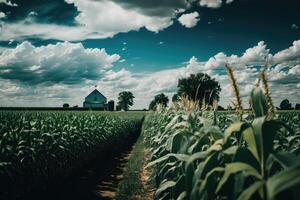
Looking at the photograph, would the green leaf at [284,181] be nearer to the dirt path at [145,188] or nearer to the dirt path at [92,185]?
the dirt path at [92,185]

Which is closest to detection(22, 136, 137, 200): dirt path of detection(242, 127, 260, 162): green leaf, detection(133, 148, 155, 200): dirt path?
detection(133, 148, 155, 200): dirt path

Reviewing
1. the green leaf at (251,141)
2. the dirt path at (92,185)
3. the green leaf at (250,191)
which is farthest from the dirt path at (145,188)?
the green leaf at (250,191)

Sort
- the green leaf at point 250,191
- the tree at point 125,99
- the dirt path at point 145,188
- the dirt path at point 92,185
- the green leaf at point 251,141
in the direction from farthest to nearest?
1. the tree at point 125,99
2. the dirt path at point 92,185
3. the dirt path at point 145,188
4. the green leaf at point 251,141
5. the green leaf at point 250,191

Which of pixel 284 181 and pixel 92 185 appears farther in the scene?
pixel 92 185

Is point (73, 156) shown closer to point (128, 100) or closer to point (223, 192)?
point (223, 192)

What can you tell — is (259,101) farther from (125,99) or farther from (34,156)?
(125,99)

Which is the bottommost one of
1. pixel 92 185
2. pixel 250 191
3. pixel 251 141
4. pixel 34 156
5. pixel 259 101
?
pixel 92 185

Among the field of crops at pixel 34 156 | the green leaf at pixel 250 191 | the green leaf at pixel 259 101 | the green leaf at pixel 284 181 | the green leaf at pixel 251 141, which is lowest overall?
the field of crops at pixel 34 156

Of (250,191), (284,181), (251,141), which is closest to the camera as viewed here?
(284,181)

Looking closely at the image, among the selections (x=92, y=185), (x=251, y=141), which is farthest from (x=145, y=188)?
(x=251, y=141)

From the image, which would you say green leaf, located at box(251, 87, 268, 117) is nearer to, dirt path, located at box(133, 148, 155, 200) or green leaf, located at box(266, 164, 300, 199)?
green leaf, located at box(266, 164, 300, 199)

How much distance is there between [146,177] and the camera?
31.0ft

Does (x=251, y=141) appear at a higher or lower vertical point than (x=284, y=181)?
higher

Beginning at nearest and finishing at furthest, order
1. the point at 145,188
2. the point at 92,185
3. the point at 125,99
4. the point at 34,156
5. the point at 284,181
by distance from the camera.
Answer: the point at 284,181
the point at 34,156
the point at 145,188
the point at 92,185
the point at 125,99
